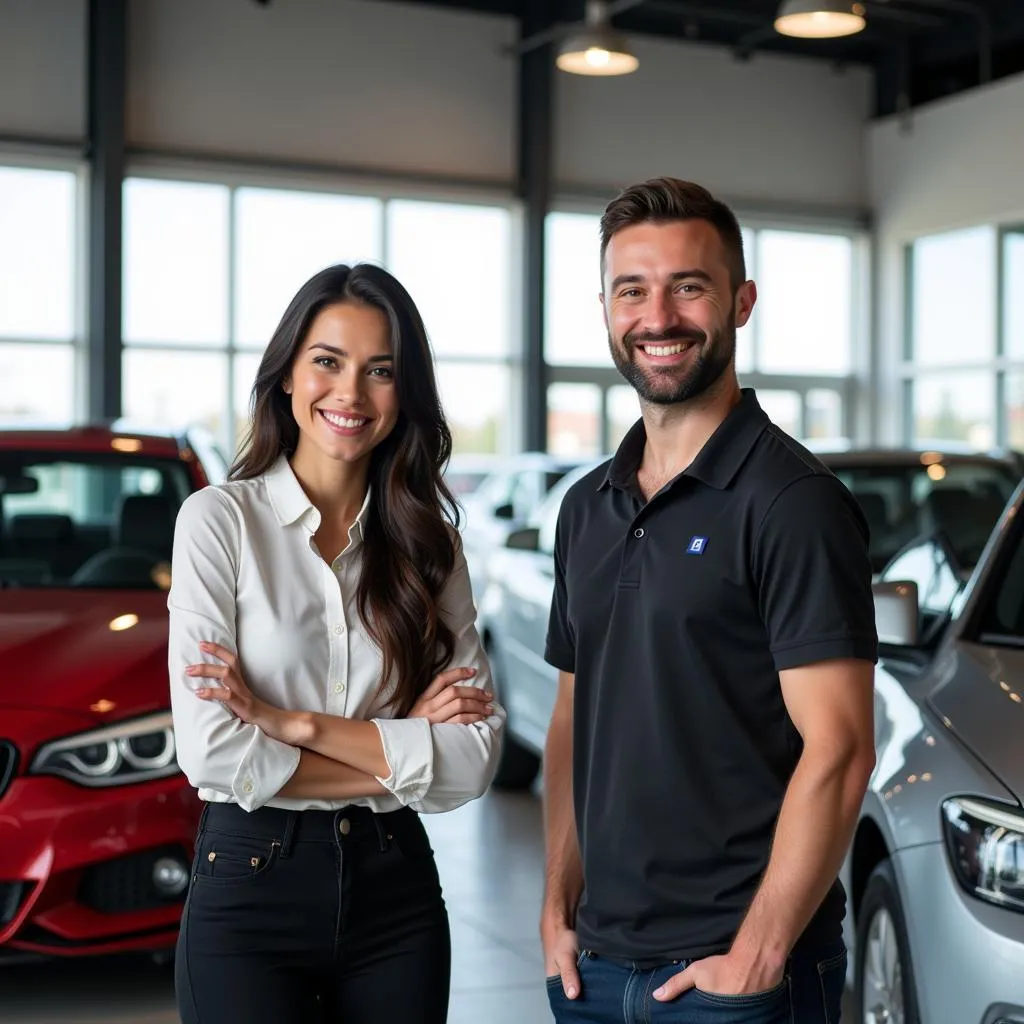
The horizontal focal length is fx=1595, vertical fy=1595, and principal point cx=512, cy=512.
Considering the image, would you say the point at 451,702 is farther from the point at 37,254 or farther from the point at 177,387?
the point at 177,387

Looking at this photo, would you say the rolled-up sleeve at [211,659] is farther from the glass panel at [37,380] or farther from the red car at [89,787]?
the glass panel at [37,380]

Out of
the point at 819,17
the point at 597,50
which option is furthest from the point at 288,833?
the point at 597,50

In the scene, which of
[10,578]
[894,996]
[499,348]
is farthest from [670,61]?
[894,996]

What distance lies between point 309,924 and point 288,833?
12 cm

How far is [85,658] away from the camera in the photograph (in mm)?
4016

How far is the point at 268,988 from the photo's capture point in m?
2.08

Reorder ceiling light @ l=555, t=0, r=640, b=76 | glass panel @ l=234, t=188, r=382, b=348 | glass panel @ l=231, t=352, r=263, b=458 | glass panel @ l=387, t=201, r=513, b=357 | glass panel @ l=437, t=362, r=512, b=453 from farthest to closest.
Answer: glass panel @ l=437, t=362, r=512, b=453 → glass panel @ l=387, t=201, r=513, b=357 → glass panel @ l=231, t=352, r=263, b=458 → glass panel @ l=234, t=188, r=382, b=348 → ceiling light @ l=555, t=0, r=640, b=76

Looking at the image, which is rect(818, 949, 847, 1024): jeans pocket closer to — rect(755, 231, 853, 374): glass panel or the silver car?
the silver car

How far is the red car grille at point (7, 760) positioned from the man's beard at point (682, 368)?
2.32 metres

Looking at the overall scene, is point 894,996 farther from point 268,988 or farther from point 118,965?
point 118,965

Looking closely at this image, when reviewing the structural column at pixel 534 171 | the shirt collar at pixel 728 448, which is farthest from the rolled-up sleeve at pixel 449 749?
the structural column at pixel 534 171

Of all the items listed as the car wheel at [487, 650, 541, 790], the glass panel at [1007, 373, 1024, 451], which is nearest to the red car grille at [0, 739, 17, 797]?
the car wheel at [487, 650, 541, 790]

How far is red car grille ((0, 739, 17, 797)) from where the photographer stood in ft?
12.4

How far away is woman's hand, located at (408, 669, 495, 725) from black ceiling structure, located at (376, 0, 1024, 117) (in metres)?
14.0
